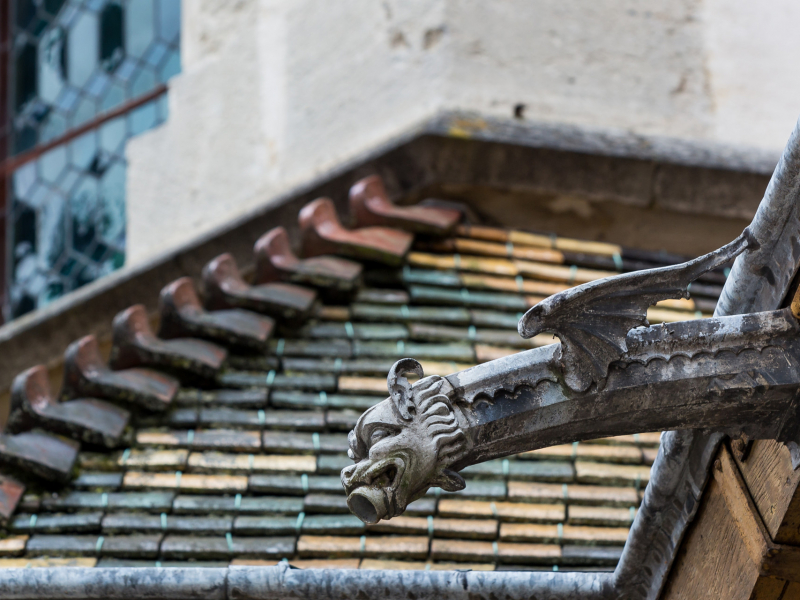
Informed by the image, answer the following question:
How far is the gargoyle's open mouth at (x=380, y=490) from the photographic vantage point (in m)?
1.59

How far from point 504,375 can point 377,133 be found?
317 cm

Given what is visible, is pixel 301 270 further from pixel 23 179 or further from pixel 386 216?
pixel 23 179

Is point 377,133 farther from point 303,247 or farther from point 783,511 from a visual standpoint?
point 783,511

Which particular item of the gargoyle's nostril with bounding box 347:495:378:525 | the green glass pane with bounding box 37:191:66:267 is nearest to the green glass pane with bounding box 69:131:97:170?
the green glass pane with bounding box 37:191:66:267

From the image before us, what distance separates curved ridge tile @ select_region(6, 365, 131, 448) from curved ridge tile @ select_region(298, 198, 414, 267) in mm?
1006

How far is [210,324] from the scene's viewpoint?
3.73 metres

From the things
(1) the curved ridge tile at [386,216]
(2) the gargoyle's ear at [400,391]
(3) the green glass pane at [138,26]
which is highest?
(3) the green glass pane at [138,26]

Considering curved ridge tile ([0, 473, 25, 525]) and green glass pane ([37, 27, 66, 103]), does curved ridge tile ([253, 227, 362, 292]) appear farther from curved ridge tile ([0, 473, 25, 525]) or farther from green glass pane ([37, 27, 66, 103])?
green glass pane ([37, 27, 66, 103])

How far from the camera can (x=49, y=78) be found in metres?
7.07

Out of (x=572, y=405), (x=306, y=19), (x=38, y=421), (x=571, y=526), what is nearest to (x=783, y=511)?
(x=572, y=405)

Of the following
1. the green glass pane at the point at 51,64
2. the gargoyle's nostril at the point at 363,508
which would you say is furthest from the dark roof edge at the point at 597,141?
the green glass pane at the point at 51,64

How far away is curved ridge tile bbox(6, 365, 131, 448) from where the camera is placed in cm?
343

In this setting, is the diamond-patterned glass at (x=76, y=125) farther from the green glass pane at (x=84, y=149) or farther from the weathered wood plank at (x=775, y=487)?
the weathered wood plank at (x=775, y=487)

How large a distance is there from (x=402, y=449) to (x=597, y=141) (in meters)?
3.07
